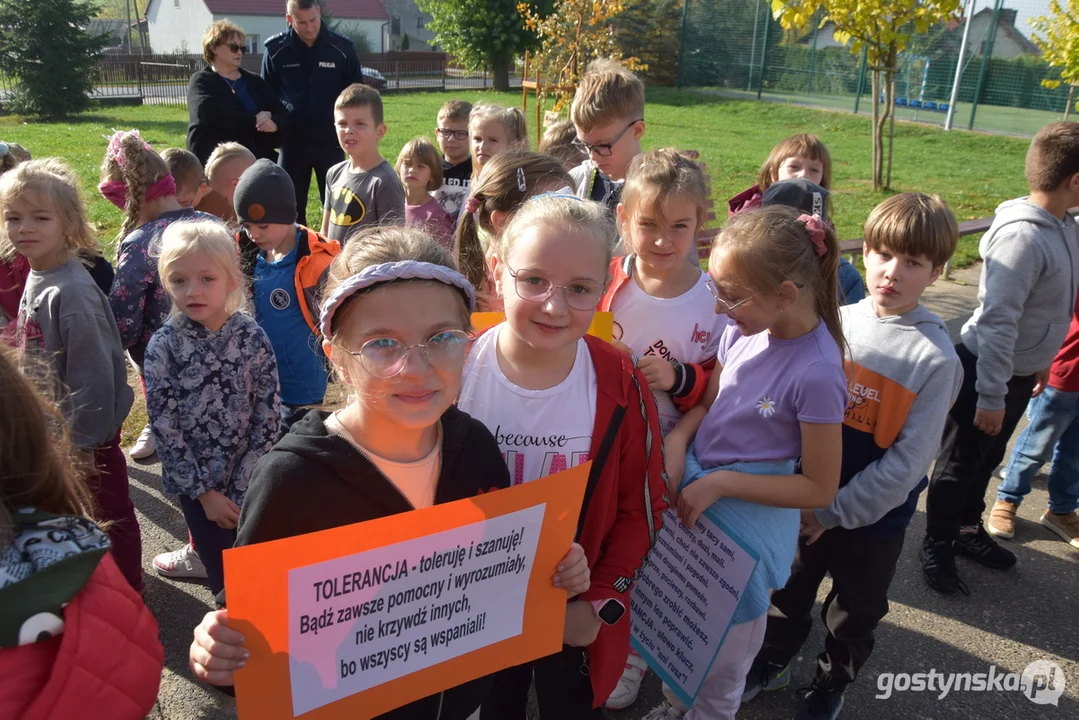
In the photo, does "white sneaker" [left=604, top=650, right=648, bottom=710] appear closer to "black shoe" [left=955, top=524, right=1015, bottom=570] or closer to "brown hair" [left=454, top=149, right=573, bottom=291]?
"brown hair" [left=454, top=149, right=573, bottom=291]

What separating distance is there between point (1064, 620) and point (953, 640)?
55 centimetres

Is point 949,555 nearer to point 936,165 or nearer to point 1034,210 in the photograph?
point 1034,210

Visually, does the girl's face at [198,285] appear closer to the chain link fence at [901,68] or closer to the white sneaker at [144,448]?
the white sneaker at [144,448]

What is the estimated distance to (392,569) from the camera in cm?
147

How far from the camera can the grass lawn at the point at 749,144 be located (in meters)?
11.5

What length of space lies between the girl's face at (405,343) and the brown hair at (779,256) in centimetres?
96

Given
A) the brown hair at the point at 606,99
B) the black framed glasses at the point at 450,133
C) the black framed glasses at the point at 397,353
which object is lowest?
the black framed glasses at the point at 397,353

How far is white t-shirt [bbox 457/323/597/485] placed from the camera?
6.27 feet

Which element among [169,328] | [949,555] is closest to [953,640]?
[949,555]

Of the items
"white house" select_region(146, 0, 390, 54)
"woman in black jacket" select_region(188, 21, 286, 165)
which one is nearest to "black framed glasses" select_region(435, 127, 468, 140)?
"woman in black jacket" select_region(188, 21, 286, 165)

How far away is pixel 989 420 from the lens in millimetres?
3129

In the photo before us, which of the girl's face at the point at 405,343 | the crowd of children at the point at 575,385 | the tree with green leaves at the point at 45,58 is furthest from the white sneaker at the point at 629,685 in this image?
the tree with green leaves at the point at 45,58

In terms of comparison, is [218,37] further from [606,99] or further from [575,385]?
[575,385]

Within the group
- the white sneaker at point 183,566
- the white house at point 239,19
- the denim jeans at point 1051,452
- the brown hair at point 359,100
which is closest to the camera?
the white sneaker at point 183,566
